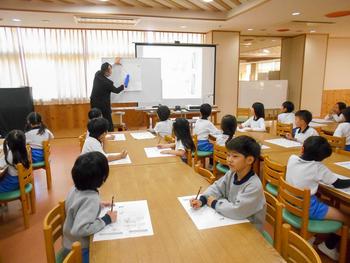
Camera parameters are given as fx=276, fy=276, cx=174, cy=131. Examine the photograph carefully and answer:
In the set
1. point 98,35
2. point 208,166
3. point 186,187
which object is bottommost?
point 208,166

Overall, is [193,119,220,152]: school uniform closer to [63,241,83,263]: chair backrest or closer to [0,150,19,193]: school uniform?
[0,150,19,193]: school uniform

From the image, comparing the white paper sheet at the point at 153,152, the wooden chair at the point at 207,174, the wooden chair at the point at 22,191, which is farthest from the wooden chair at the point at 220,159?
the wooden chair at the point at 22,191

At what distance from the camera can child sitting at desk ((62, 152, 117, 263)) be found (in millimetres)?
1267

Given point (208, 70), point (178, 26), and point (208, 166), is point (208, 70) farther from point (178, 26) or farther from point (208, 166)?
point (208, 166)

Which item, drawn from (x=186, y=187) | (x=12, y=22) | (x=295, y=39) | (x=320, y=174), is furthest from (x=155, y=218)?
(x=295, y=39)

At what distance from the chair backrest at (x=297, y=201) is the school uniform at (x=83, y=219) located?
119 centimetres

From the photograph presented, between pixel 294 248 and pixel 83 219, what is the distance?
932 millimetres

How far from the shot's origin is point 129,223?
1342mm

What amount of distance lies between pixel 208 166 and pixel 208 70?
3519 mm

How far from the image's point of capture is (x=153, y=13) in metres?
5.51

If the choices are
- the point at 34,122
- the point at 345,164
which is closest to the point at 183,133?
the point at 345,164

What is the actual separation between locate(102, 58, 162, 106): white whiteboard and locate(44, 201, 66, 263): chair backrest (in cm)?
481

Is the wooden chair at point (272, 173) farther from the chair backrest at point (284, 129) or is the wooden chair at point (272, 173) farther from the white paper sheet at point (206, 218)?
the chair backrest at point (284, 129)

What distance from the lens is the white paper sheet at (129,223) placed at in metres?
1.24
